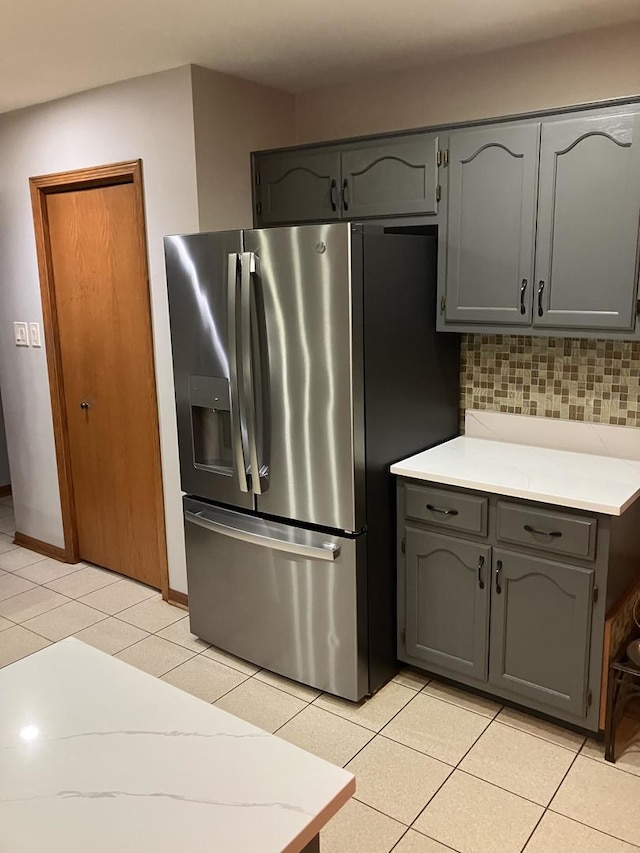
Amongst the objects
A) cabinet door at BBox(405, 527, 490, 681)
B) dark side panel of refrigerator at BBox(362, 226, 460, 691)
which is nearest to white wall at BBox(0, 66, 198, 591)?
dark side panel of refrigerator at BBox(362, 226, 460, 691)

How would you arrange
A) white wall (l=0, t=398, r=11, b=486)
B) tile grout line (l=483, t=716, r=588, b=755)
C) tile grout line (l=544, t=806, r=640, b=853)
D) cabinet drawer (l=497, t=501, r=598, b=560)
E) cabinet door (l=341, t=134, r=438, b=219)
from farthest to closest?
white wall (l=0, t=398, r=11, b=486), cabinet door (l=341, t=134, r=438, b=219), tile grout line (l=483, t=716, r=588, b=755), cabinet drawer (l=497, t=501, r=598, b=560), tile grout line (l=544, t=806, r=640, b=853)

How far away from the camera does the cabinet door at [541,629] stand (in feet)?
7.63

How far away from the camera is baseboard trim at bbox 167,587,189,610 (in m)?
3.47

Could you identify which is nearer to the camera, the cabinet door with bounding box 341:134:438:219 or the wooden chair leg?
the wooden chair leg

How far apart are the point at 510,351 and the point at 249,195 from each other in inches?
52.5

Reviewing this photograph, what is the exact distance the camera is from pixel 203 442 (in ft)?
9.57

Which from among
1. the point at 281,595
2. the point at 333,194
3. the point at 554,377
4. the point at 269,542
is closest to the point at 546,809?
the point at 281,595

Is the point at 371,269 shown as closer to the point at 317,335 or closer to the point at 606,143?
the point at 317,335

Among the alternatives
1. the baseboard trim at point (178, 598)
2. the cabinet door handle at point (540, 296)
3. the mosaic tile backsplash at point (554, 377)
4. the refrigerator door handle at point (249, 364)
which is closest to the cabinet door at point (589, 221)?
the cabinet door handle at point (540, 296)

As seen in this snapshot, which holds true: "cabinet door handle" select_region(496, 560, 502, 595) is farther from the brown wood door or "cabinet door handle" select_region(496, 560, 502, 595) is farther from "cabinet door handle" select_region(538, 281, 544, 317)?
the brown wood door

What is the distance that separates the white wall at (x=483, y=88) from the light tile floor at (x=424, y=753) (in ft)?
7.44

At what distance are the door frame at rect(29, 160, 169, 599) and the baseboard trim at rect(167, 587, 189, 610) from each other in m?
0.03

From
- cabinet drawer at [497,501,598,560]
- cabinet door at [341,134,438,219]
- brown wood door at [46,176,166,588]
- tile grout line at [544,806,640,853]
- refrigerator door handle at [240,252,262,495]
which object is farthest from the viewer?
brown wood door at [46,176,166,588]

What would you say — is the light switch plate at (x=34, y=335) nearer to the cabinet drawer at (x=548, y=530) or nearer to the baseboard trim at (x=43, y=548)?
the baseboard trim at (x=43, y=548)
